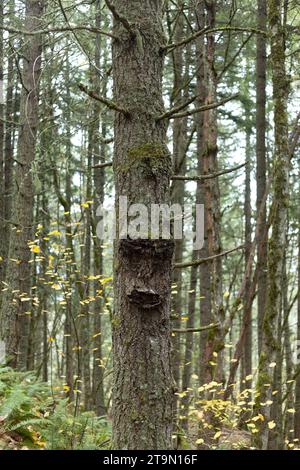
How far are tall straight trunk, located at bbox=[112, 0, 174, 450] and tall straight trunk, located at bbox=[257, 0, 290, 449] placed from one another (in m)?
2.84

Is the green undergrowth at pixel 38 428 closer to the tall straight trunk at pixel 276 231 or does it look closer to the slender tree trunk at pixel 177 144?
the slender tree trunk at pixel 177 144

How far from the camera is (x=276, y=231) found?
629 cm

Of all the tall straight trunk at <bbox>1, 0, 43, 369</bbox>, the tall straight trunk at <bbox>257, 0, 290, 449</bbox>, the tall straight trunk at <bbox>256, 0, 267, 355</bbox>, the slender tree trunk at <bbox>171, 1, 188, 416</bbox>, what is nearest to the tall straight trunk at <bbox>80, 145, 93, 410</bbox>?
the tall straight trunk at <bbox>1, 0, 43, 369</bbox>

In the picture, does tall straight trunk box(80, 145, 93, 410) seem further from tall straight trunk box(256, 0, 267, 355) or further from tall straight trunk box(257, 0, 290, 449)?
tall straight trunk box(256, 0, 267, 355)

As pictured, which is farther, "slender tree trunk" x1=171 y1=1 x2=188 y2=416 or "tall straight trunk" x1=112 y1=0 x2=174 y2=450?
"slender tree trunk" x1=171 y1=1 x2=188 y2=416

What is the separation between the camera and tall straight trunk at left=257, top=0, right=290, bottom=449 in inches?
241

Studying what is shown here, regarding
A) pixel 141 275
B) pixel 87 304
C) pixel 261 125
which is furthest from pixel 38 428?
pixel 261 125

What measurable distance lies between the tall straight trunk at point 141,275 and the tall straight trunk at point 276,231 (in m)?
2.84

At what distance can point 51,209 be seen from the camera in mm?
19125

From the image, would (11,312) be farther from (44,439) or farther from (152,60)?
(152,60)

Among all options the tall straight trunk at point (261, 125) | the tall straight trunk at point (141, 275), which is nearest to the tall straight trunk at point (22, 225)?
Answer: the tall straight trunk at point (261, 125)

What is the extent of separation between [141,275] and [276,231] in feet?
10.5

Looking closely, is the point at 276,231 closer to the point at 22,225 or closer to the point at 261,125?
the point at 261,125

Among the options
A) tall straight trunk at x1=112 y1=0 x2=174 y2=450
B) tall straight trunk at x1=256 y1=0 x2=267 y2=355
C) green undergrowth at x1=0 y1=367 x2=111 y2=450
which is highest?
tall straight trunk at x1=256 y1=0 x2=267 y2=355
